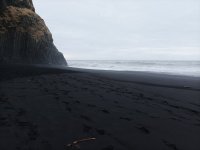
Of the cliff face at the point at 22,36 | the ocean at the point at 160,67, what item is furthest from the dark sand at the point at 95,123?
the cliff face at the point at 22,36

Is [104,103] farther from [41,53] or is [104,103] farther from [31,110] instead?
[41,53]

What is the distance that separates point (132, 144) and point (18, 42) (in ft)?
95.0

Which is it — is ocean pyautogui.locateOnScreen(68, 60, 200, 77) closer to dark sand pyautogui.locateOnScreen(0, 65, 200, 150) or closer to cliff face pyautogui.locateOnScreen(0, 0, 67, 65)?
cliff face pyautogui.locateOnScreen(0, 0, 67, 65)

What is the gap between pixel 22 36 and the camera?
103 ft

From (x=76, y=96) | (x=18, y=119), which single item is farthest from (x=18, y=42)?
(x=18, y=119)

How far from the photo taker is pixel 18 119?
533cm

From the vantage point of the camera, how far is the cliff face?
96.8ft

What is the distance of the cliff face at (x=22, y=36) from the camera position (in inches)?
1162

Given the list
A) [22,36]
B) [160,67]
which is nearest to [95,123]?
[22,36]

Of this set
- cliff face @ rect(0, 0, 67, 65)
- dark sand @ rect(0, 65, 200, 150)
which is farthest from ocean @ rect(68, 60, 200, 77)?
dark sand @ rect(0, 65, 200, 150)

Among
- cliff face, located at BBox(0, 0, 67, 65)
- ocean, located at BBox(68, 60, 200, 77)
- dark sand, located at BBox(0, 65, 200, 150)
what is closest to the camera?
dark sand, located at BBox(0, 65, 200, 150)

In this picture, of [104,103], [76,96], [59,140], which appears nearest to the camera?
[59,140]

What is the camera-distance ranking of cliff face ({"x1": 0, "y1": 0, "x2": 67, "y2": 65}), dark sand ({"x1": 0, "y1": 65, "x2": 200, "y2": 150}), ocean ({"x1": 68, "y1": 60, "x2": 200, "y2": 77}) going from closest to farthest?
dark sand ({"x1": 0, "y1": 65, "x2": 200, "y2": 150}), ocean ({"x1": 68, "y1": 60, "x2": 200, "y2": 77}), cliff face ({"x1": 0, "y1": 0, "x2": 67, "y2": 65})

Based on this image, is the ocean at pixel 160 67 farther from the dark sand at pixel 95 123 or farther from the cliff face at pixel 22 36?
the dark sand at pixel 95 123
